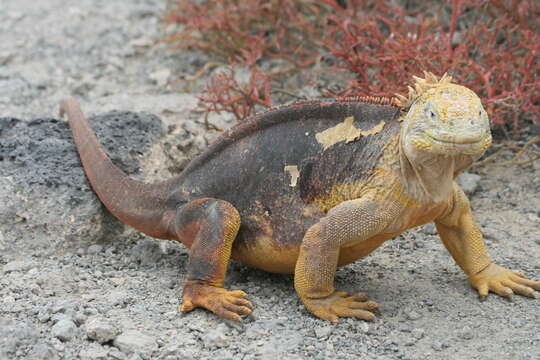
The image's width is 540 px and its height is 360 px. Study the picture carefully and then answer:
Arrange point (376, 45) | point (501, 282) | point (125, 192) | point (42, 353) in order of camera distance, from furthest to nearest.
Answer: point (376, 45) < point (125, 192) < point (501, 282) < point (42, 353)

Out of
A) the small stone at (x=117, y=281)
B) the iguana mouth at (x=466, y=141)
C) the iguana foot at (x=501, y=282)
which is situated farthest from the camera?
the small stone at (x=117, y=281)

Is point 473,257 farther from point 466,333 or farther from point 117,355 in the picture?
point 117,355

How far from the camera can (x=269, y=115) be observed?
4707 mm

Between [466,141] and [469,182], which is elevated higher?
[466,141]

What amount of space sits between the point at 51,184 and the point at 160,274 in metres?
1.15

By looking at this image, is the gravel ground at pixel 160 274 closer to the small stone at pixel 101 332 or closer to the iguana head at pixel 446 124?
the small stone at pixel 101 332

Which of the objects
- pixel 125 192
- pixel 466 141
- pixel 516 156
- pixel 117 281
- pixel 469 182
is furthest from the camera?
pixel 516 156

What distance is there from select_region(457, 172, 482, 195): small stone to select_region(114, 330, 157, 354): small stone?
3261mm

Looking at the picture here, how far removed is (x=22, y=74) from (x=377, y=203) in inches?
209

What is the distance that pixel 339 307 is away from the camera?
4.40 metres

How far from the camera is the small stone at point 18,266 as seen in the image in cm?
494

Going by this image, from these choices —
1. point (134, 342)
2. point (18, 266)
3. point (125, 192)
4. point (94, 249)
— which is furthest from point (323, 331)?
point (18, 266)

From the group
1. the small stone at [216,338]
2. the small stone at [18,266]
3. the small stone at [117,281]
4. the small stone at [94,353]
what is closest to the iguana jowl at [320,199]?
the small stone at [216,338]

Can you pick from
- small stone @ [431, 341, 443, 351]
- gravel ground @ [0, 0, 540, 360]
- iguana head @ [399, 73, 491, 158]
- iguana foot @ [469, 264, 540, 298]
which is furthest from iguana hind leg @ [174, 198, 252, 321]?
iguana foot @ [469, 264, 540, 298]
